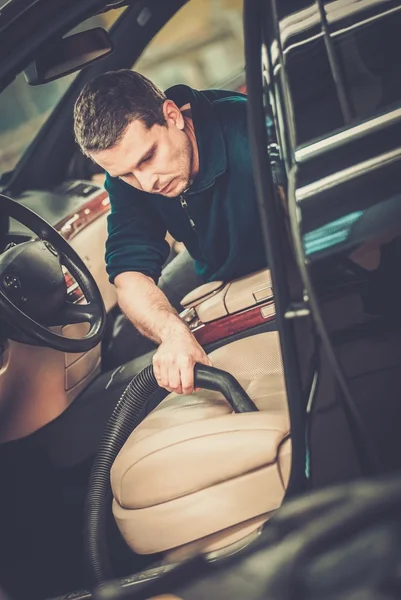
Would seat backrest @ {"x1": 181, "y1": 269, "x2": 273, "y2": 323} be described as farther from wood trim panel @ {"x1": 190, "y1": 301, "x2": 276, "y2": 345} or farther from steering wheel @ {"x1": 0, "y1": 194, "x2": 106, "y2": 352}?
steering wheel @ {"x1": 0, "y1": 194, "x2": 106, "y2": 352}

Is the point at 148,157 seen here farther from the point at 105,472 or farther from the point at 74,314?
the point at 105,472

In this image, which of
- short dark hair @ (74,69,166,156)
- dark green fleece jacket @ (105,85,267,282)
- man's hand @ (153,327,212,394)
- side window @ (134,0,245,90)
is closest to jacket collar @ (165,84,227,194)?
dark green fleece jacket @ (105,85,267,282)

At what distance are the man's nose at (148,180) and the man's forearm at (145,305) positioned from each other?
368mm

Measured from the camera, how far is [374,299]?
950 millimetres

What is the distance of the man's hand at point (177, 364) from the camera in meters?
1.59

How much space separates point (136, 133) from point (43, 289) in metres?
0.50

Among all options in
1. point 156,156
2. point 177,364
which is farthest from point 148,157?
point 177,364

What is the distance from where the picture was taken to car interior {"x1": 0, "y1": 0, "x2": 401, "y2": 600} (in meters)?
0.95

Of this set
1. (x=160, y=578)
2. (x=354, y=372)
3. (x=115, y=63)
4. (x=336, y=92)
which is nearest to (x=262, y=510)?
(x=160, y=578)

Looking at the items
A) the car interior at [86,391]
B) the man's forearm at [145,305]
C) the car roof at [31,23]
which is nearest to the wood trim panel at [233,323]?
the car interior at [86,391]

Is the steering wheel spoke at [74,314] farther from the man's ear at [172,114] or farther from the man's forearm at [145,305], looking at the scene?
the man's ear at [172,114]

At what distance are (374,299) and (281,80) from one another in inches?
14.1

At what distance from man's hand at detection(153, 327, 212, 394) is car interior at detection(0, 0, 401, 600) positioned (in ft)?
0.22

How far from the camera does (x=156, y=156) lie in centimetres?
183
